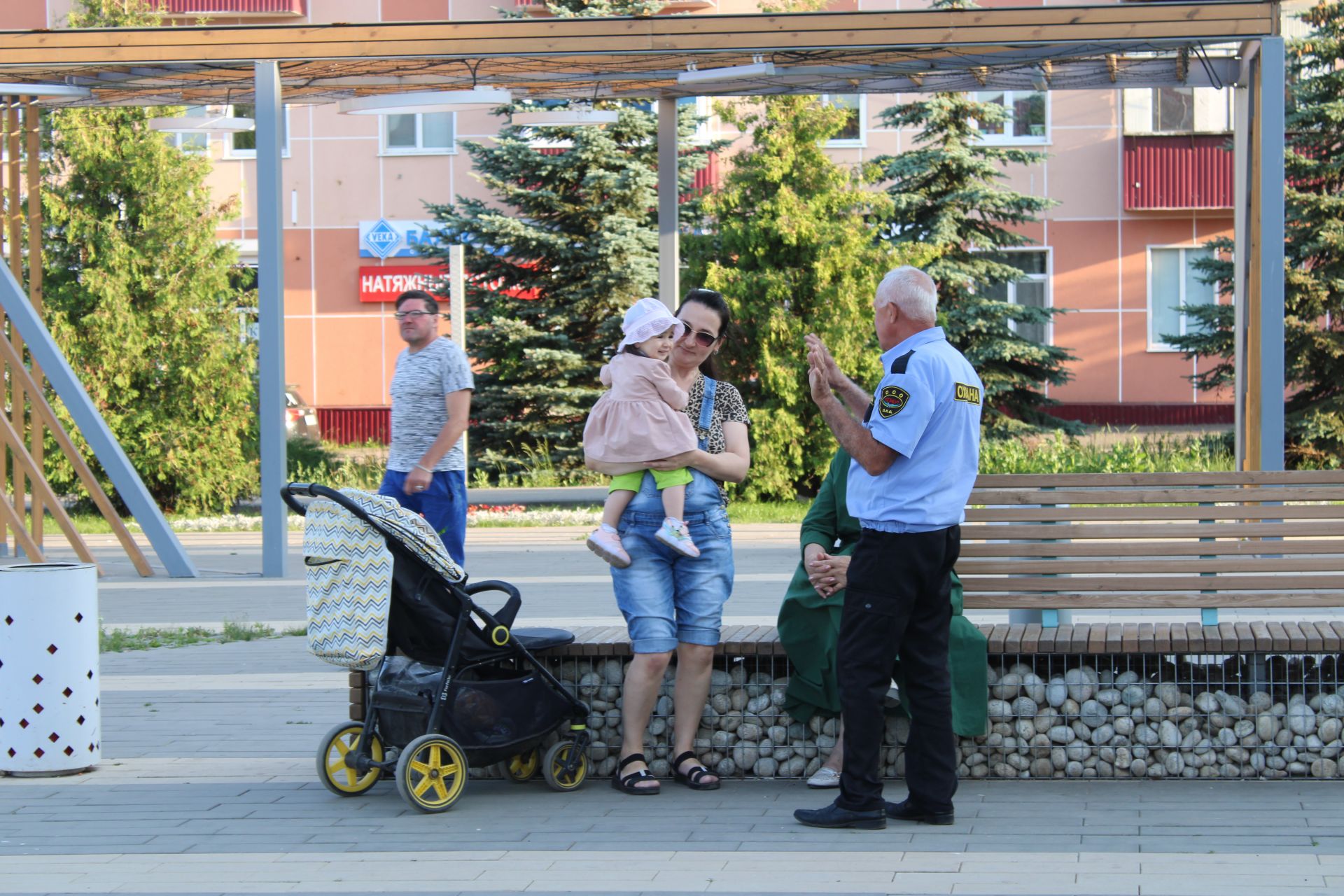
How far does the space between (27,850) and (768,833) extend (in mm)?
2359

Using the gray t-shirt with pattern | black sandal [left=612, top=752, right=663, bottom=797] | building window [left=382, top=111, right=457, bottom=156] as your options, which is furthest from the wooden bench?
building window [left=382, top=111, right=457, bottom=156]

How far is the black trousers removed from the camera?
17.1 ft

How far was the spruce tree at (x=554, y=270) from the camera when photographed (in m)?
23.1

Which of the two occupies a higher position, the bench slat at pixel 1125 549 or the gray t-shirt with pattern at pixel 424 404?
the gray t-shirt with pattern at pixel 424 404

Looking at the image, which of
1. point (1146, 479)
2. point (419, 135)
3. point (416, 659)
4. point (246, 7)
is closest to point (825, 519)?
point (1146, 479)

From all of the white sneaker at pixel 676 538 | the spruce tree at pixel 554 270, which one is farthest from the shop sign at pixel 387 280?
the white sneaker at pixel 676 538

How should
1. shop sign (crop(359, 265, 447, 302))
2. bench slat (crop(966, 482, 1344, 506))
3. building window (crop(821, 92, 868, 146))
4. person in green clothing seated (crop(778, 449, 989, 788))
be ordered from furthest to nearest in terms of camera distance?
shop sign (crop(359, 265, 447, 302))
building window (crop(821, 92, 868, 146))
bench slat (crop(966, 482, 1344, 506))
person in green clothing seated (crop(778, 449, 989, 788))

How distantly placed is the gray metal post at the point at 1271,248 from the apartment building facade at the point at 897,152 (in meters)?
15.9

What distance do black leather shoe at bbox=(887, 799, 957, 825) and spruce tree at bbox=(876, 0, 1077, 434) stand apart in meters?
17.6

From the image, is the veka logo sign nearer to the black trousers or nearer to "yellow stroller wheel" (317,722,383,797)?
"yellow stroller wheel" (317,722,383,797)

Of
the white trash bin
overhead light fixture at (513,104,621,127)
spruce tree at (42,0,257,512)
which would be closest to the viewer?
the white trash bin

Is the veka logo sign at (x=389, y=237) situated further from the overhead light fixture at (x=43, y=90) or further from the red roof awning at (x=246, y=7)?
the overhead light fixture at (x=43, y=90)

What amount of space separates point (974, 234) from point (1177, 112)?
24.8 feet

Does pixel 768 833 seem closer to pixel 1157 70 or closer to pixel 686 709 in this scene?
pixel 686 709
